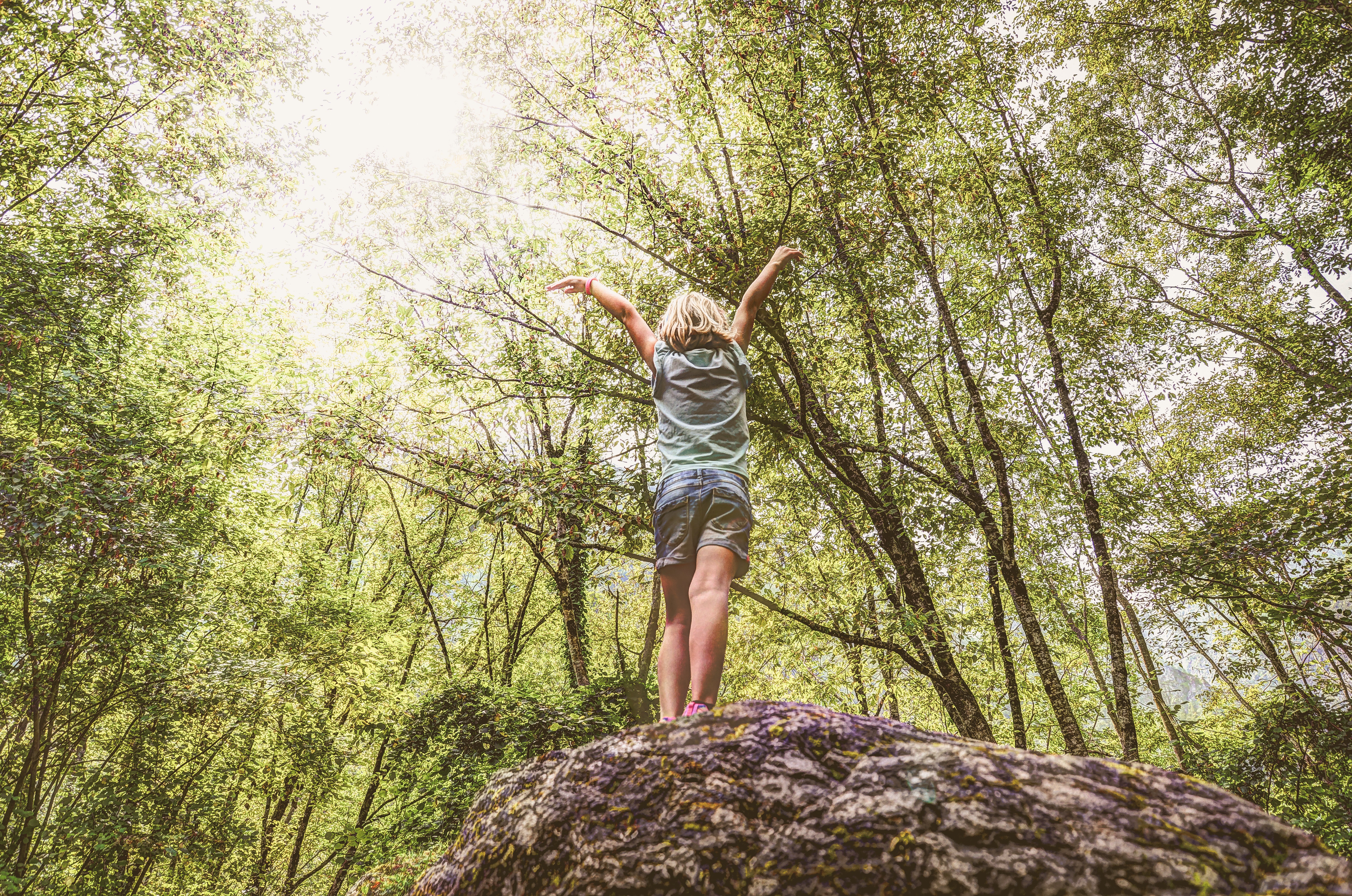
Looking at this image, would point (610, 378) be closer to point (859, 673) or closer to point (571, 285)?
point (571, 285)

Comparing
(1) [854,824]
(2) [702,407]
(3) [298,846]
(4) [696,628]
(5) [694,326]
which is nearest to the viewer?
(1) [854,824]

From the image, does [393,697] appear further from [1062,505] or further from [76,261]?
[1062,505]

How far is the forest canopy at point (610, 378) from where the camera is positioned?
222 inches

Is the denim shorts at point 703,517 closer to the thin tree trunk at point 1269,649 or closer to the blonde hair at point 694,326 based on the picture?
the blonde hair at point 694,326

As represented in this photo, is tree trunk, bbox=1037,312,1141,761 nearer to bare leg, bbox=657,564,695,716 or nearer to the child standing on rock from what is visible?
the child standing on rock

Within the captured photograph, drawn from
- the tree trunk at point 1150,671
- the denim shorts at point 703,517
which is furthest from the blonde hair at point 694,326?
the tree trunk at point 1150,671

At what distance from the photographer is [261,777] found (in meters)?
12.5

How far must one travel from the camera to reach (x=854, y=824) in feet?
4.32

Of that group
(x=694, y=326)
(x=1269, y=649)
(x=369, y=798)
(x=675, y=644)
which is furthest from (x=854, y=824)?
(x=1269, y=649)

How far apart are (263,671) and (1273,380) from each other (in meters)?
21.8

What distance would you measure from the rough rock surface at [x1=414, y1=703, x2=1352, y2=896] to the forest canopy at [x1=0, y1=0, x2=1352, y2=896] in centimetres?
368

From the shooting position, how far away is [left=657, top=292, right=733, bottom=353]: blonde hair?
3.24m

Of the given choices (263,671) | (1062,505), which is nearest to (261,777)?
(263,671)

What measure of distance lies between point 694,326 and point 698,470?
2.93 ft
